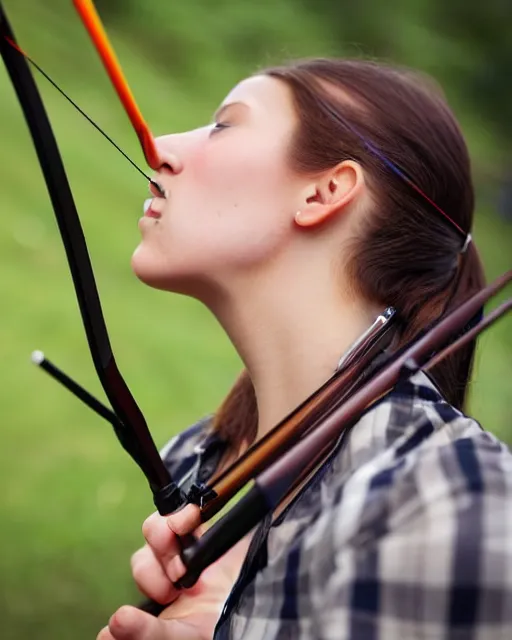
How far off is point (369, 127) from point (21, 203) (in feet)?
3.15

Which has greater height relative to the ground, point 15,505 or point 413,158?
point 413,158

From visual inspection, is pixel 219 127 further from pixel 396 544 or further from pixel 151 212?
pixel 396 544

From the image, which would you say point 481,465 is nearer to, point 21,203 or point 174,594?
point 174,594

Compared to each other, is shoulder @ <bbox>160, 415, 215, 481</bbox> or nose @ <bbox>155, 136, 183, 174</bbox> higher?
nose @ <bbox>155, 136, 183, 174</bbox>

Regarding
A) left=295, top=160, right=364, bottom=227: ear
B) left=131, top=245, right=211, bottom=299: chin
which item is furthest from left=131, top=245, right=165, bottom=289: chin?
left=295, top=160, right=364, bottom=227: ear

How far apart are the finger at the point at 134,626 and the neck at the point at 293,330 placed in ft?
0.53

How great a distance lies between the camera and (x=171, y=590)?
616 millimetres

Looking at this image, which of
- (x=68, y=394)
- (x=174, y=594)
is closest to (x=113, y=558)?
(x=68, y=394)

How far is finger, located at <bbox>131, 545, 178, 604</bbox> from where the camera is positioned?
2.00ft

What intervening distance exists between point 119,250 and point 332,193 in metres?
0.89

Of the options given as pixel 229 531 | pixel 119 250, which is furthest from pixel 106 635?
pixel 119 250

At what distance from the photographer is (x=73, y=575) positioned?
1.11 m

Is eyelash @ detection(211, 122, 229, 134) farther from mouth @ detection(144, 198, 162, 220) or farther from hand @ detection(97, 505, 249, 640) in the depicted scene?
hand @ detection(97, 505, 249, 640)

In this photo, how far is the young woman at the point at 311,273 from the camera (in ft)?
1.68
